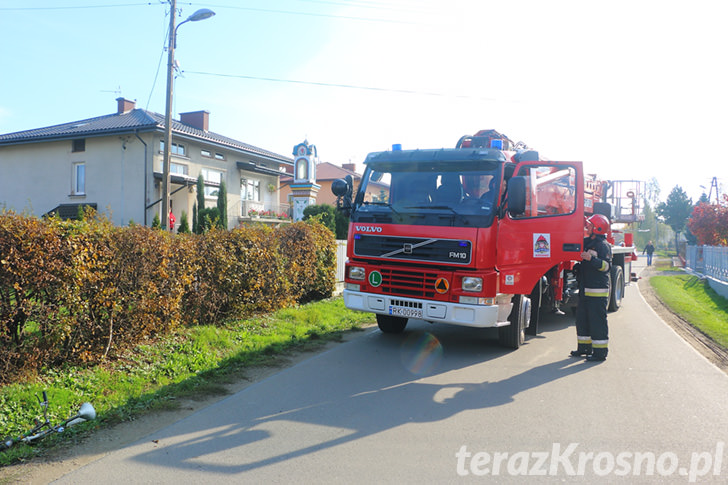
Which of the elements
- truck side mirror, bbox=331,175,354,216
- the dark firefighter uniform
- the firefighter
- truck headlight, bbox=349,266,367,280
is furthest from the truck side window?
truck side mirror, bbox=331,175,354,216

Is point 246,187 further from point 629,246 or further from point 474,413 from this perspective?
point 474,413

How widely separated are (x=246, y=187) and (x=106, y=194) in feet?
28.8

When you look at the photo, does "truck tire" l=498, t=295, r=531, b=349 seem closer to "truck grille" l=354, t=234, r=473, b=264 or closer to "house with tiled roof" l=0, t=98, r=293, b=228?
"truck grille" l=354, t=234, r=473, b=264

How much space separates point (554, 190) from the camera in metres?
8.13

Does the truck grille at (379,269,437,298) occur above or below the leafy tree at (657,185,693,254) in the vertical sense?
below

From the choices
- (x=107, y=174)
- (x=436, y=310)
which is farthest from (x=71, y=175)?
(x=436, y=310)

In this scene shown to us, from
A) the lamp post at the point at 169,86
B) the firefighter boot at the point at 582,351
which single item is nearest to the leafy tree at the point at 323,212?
the lamp post at the point at 169,86

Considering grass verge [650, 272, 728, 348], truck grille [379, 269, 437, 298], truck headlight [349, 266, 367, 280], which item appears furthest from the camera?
grass verge [650, 272, 728, 348]

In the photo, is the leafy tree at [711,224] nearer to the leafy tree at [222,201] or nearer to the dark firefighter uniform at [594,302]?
the dark firefighter uniform at [594,302]

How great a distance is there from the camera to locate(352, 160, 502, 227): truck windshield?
7.11m

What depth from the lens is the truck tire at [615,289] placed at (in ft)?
40.5

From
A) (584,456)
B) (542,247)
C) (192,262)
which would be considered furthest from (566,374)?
(192,262)

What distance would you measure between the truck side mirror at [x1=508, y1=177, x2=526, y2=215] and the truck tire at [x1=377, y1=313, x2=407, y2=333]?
2.96 meters

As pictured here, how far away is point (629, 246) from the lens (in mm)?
14594
